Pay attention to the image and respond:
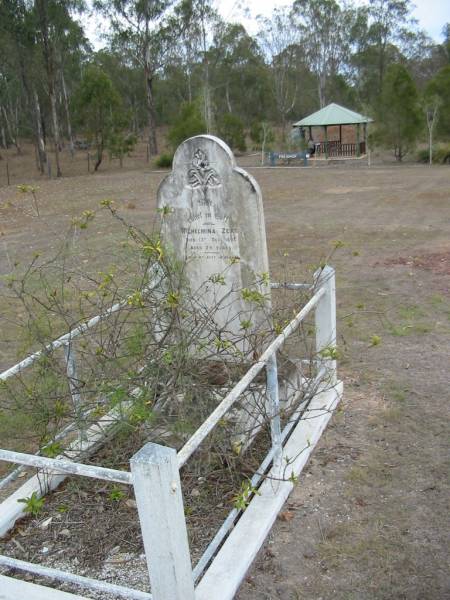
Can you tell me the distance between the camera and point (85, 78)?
26531mm

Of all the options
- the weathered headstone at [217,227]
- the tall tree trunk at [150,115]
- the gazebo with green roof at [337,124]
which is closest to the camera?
the weathered headstone at [217,227]

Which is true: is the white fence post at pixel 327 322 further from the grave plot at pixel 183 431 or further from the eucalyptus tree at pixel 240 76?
the eucalyptus tree at pixel 240 76

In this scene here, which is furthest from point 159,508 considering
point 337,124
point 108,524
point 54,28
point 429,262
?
point 54,28

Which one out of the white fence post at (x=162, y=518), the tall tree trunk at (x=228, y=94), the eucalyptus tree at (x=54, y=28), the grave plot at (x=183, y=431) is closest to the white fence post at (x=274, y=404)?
the grave plot at (x=183, y=431)

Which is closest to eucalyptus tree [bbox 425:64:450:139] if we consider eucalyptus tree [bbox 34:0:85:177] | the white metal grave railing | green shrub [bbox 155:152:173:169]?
green shrub [bbox 155:152:173:169]

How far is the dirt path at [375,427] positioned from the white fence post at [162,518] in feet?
1.97

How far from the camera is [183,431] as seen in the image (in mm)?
3150

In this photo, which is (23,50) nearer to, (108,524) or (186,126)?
(186,126)

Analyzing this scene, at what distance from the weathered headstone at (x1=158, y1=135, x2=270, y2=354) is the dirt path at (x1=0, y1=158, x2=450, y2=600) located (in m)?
0.60

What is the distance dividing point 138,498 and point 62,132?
4445 cm

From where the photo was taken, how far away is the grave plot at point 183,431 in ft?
7.44

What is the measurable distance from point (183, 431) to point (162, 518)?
1065 mm

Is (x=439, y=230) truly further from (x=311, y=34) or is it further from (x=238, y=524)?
(x=311, y=34)

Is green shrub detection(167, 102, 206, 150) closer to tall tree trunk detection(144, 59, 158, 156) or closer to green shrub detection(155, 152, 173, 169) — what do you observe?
green shrub detection(155, 152, 173, 169)
